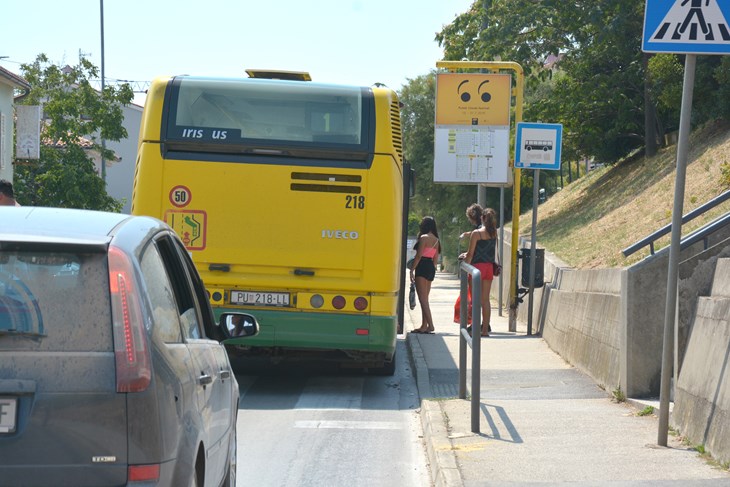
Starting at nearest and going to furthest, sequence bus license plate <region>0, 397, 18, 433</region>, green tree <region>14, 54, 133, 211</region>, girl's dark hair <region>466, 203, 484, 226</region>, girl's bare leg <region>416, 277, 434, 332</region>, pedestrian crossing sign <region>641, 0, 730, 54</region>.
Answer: bus license plate <region>0, 397, 18, 433</region>, pedestrian crossing sign <region>641, 0, 730, 54</region>, girl's dark hair <region>466, 203, 484, 226</region>, girl's bare leg <region>416, 277, 434, 332</region>, green tree <region>14, 54, 133, 211</region>

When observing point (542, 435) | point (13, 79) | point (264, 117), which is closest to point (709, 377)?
point (542, 435)

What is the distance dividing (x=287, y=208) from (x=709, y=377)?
5223 mm

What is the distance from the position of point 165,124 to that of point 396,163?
234 cm

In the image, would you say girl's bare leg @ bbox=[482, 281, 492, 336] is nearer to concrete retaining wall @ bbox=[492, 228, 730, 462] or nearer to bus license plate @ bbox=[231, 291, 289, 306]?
concrete retaining wall @ bbox=[492, 228, 730, 462]

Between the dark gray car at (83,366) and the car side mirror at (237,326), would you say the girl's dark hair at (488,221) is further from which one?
the dark gray car at (83,366)

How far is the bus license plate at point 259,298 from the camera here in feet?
37.7

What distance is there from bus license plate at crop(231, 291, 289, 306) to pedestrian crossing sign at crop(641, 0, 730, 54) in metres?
5.16

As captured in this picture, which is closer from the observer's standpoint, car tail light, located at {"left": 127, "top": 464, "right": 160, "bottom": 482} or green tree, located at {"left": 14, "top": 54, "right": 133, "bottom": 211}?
car tail light, located at {"left": 127, "top": 464, "right": 160, "bottom": 482}

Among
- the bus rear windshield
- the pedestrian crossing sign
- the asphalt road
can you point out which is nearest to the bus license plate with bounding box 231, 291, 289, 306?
the asphalt road

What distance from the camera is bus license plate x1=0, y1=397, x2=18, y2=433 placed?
12.2ft

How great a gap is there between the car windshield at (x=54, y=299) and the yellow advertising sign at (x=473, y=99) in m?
17.2

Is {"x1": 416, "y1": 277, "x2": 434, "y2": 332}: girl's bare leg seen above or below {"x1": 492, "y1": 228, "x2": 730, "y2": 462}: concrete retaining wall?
below

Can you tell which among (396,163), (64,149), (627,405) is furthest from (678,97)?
(64,149)

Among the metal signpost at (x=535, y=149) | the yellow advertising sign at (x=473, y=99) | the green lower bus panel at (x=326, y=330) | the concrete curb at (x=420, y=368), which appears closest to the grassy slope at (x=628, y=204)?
the metal signpost at (x=535, y=149)
